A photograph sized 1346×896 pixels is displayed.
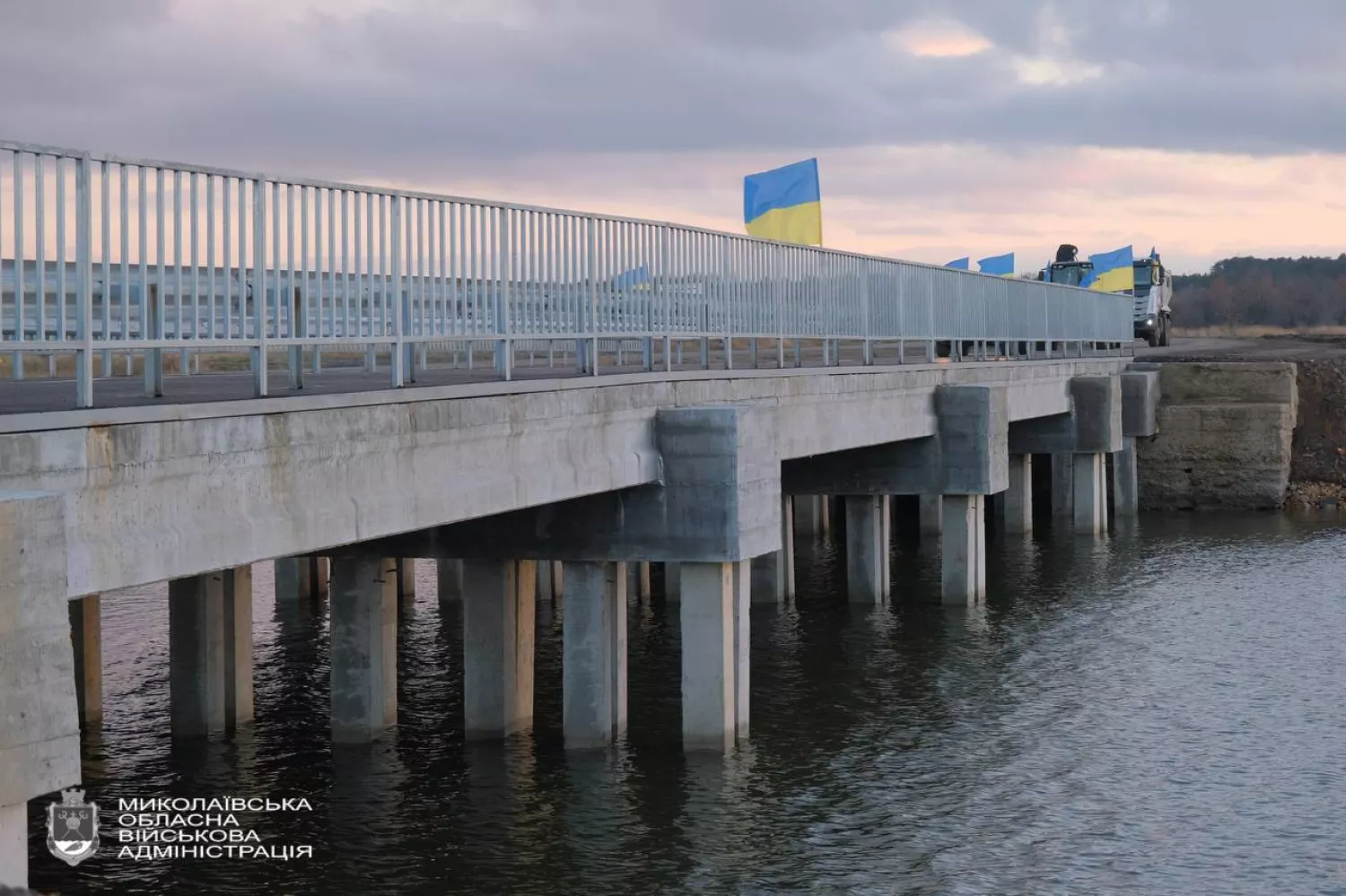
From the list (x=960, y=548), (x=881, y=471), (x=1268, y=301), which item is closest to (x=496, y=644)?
(x=881, y=471)

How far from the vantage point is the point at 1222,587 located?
29375 mm

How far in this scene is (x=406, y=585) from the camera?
29.6 metres

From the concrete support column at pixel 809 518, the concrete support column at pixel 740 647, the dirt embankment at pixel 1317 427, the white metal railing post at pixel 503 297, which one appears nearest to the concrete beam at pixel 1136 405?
the dirt embankment at pixel 1317 427

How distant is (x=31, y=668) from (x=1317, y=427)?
145ft

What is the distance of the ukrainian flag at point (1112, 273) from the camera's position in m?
60.7

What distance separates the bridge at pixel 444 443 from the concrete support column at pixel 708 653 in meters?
0.03

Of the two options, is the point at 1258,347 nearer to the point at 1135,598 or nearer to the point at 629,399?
the point at 1135,598

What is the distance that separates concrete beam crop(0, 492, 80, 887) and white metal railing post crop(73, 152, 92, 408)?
119 centimetres

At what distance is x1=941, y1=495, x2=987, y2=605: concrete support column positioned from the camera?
88.6 ft

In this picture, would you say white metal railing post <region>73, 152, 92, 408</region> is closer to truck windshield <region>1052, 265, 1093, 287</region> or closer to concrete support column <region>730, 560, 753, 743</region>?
concrete support column <region>730, 560, 753, 743</region>

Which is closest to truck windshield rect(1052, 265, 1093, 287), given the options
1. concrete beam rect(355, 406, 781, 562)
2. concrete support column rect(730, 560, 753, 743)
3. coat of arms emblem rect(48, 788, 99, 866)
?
concrete support column rect(730, 560, 753, 743)

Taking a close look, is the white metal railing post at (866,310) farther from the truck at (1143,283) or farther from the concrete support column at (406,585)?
the truck at (1143,283)

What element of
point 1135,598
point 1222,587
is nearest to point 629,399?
point 1135,598

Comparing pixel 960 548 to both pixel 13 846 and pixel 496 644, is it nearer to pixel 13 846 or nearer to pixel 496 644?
pixel 496 644
